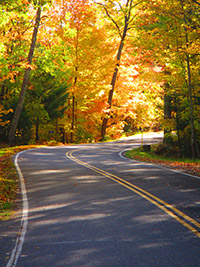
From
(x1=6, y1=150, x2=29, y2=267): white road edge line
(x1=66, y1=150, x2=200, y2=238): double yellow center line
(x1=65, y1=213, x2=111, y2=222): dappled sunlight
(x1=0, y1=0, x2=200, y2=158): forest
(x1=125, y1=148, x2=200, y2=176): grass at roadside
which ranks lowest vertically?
(x1=6, y1=150, x2=29, y2=267): white road edge line

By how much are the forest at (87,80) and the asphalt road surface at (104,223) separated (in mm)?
10880

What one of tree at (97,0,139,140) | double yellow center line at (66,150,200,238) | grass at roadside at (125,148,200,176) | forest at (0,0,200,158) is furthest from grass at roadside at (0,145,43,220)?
tree at (97,0,139,140)

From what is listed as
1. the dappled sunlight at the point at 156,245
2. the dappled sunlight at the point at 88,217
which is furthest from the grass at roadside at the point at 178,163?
the dappled sunlight at the point at 156,245

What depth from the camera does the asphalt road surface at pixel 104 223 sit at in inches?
209

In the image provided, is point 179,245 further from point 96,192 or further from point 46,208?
point 96,192

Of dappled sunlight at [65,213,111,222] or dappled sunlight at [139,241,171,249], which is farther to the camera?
dappled sunlight at [65,213,111,222]

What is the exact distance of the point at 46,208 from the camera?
8.61 meters

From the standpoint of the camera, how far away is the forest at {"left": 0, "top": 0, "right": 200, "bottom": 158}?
22781 mm

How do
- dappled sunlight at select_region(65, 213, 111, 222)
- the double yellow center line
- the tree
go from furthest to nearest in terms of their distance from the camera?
the tree, dappled sunlight at select_region(65, 213, 111, 222), the double yellow center line

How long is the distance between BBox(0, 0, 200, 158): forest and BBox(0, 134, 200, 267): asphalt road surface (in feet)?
35.7

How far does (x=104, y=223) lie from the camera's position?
7.14m

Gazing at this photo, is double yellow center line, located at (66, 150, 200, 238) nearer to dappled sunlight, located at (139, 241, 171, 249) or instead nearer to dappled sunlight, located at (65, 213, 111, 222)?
dappled sunlight, located at (139, 241, 171, 249)

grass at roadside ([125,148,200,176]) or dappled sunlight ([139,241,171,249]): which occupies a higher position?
grass at roadside ([125,148,200,176])

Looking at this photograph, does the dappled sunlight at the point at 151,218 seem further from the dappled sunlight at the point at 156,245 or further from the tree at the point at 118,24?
the tree at the point at 118,24
